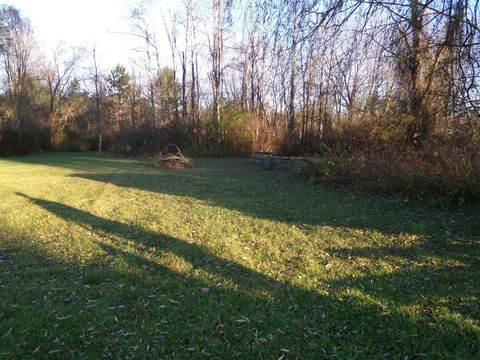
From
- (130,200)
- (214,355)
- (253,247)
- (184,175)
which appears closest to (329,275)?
(253,247)

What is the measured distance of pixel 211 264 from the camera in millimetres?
4375

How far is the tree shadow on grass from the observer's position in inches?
105

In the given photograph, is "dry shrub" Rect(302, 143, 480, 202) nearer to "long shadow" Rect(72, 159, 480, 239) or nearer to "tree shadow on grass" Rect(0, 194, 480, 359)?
"long shadow" Rect(72, 159, 480, 239)

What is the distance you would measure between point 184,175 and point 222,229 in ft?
26.3

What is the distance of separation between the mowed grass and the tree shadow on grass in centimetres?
1

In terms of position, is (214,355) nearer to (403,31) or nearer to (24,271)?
(24,271)

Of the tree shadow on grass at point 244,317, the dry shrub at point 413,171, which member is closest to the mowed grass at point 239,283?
the tree shadow on grass at point 244,317

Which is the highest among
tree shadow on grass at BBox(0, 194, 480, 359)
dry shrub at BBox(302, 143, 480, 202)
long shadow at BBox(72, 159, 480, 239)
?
dry shrub at BBox(302, 143, 480, 202)

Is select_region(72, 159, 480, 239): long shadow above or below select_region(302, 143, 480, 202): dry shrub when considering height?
below

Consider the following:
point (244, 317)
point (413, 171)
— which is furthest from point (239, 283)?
point (413, 171)

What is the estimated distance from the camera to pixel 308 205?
7.89 m

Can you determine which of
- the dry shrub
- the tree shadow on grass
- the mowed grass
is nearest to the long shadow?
the mowed grass

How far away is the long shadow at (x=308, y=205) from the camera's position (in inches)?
235

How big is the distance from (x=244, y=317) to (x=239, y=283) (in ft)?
2.30
